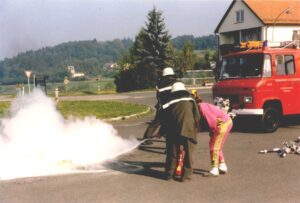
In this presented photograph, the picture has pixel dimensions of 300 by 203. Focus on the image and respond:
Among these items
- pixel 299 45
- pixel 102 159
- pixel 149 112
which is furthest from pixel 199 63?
pixel 102 159

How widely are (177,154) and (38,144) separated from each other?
309cm

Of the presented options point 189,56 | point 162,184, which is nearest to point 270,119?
point 162,184

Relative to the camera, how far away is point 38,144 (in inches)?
347

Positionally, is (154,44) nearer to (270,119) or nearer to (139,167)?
(270,119)

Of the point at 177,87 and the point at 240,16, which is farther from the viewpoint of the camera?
the point at 240,16

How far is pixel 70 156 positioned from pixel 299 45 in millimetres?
8546

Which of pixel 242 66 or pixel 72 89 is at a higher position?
pixel 242 66

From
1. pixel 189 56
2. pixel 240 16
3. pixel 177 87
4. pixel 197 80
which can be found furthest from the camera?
pixel 189 56

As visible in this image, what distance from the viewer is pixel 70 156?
29.7 feet

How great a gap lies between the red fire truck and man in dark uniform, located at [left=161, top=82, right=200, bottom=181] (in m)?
5.47

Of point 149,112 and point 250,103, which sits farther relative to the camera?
point 149,112

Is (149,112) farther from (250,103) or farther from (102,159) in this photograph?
(102,159)

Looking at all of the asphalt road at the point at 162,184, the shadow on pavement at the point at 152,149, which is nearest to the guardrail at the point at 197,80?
the shadow on pavement at the point at 152,149

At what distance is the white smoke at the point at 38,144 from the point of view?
8.41m
